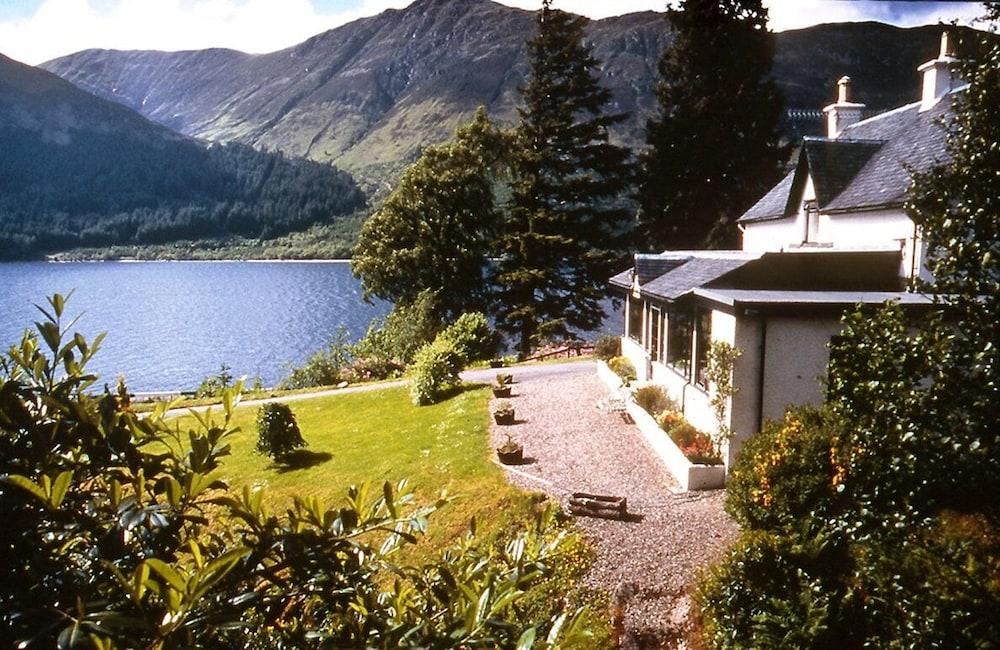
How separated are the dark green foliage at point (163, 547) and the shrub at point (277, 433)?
18001mm

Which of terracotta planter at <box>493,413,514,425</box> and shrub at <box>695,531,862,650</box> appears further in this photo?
terracotta planter at <box>493,413,514,425</box>

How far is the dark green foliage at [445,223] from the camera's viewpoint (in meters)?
41.0

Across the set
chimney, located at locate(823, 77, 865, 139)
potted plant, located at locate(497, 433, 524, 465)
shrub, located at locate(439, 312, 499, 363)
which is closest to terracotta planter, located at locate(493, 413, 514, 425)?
potted plant, located at locate(497, 433, 524, 465)

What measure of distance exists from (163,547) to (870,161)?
25.0m

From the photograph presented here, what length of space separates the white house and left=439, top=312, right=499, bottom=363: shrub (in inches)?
369

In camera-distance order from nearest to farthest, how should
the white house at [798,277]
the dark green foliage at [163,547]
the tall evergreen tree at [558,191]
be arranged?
1. the dark green foliage at [163,547]
2. the white house at [798,277]
3. the tall evergreen tree at [558,191]

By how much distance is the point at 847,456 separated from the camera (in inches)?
397

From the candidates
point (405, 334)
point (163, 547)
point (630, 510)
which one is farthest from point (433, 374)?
point (163, 547)

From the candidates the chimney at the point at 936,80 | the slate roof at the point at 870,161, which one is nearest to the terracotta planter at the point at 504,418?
the slate roof at the point at 870,161

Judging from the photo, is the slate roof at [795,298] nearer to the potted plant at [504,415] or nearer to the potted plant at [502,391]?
the potted plant at [504,415]

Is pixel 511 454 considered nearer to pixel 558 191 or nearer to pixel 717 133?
pixel 558 191

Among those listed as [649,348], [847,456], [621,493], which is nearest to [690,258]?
[649,348]

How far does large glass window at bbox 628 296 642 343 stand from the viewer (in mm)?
25500

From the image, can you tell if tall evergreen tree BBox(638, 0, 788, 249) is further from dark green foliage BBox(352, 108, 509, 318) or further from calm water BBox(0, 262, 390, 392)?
calm water BBox(0, 262, 390, 392)
